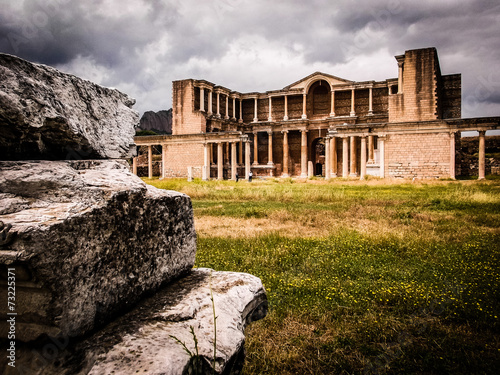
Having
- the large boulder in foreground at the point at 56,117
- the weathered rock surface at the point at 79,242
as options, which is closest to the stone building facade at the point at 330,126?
the large boulder in foreground at the point at 56,117

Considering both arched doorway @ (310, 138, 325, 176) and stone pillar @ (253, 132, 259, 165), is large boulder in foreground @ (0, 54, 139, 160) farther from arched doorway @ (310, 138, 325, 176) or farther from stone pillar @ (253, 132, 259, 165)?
arched doorway @ (310, 138, 325, 176)

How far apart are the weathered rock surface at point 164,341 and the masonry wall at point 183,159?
31.4 meters

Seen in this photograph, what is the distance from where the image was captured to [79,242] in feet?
4.55

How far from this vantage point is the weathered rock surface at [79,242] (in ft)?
4.12

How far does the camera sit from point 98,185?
5.55 ft

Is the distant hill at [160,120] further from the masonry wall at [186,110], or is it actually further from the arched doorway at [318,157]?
the masonry wall at [186,110]

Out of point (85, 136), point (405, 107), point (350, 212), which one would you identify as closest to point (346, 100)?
point (405, 107)

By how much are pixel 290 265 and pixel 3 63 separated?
12.8ft

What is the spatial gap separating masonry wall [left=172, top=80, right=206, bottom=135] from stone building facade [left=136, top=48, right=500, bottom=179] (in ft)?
0.34

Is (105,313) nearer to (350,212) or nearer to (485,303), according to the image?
(485,303)

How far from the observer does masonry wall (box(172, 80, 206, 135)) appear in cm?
3447

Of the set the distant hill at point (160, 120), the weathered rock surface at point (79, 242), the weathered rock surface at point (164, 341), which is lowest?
the weathered rock surface at point (164, 341)

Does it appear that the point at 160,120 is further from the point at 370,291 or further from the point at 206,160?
the point at 370,291

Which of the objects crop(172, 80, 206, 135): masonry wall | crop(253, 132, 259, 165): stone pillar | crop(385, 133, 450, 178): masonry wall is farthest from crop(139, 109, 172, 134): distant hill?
crop(385, 133, 450, 178): masonry wall
